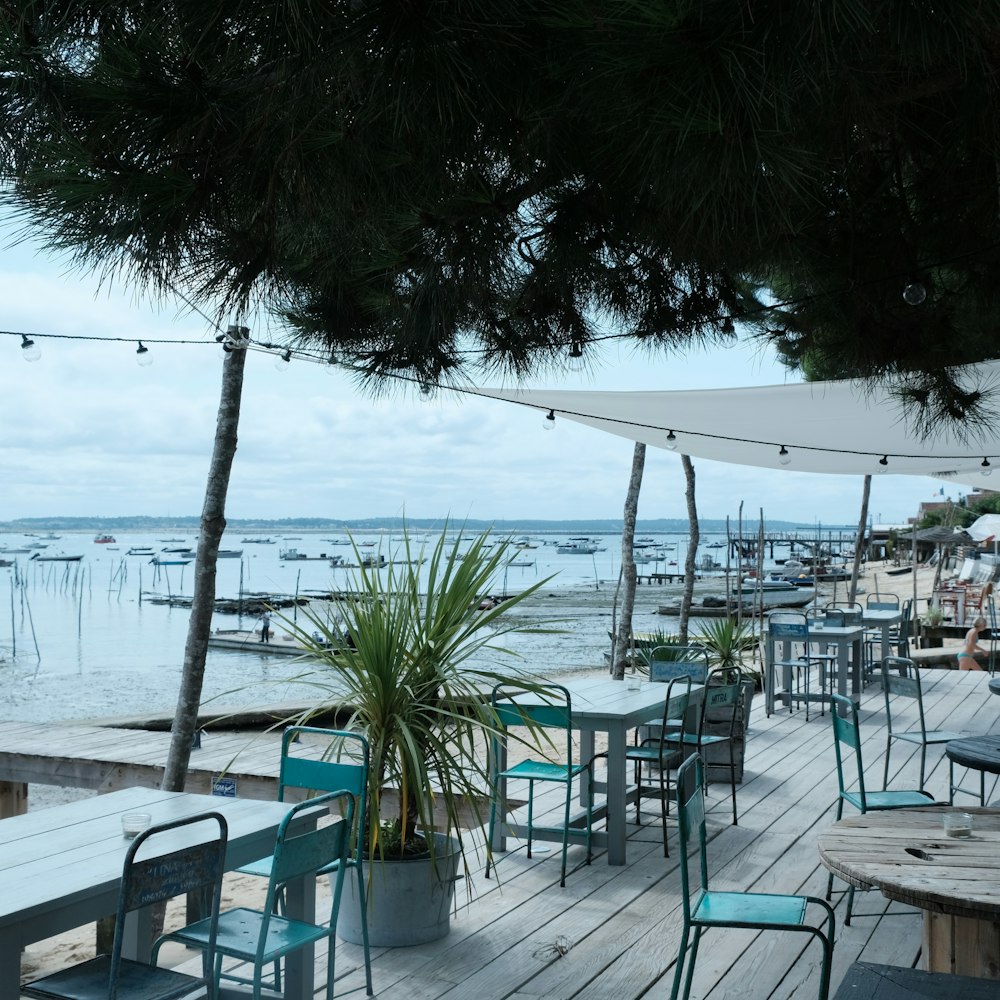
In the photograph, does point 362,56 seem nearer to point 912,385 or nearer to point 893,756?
point 912,385

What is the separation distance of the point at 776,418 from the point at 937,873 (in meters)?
4.74

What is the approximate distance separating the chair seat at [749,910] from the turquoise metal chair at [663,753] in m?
1.68

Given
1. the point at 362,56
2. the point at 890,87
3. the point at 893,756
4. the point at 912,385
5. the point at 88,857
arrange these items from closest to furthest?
the point at 362,56
the point at 890,87
the point at 88,857
the point at 912,385
the point at 893,756

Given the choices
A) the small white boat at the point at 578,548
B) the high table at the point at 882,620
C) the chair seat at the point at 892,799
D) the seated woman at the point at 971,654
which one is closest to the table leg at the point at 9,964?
the chair seat at the point at 892,799

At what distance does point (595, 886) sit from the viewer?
4816mm

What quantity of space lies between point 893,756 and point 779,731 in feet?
3.85

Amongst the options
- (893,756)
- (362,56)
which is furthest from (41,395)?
(362,56)

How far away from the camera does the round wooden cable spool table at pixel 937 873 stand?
2.62 meters

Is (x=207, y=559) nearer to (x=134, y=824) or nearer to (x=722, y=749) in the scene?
(x=134, y=824)

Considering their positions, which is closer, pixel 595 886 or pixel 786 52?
pixel 786 52

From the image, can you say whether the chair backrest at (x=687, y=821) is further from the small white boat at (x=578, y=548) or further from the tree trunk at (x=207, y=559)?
the small white boat at (x=578, y=548)

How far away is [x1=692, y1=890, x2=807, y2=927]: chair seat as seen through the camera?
299 centimetres

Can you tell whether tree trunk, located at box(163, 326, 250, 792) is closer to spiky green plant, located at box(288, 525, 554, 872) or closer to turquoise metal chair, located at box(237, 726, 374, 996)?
spiky green plant, located at box(288, 525, 554, 872)

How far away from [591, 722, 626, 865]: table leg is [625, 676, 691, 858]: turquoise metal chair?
21 cm
